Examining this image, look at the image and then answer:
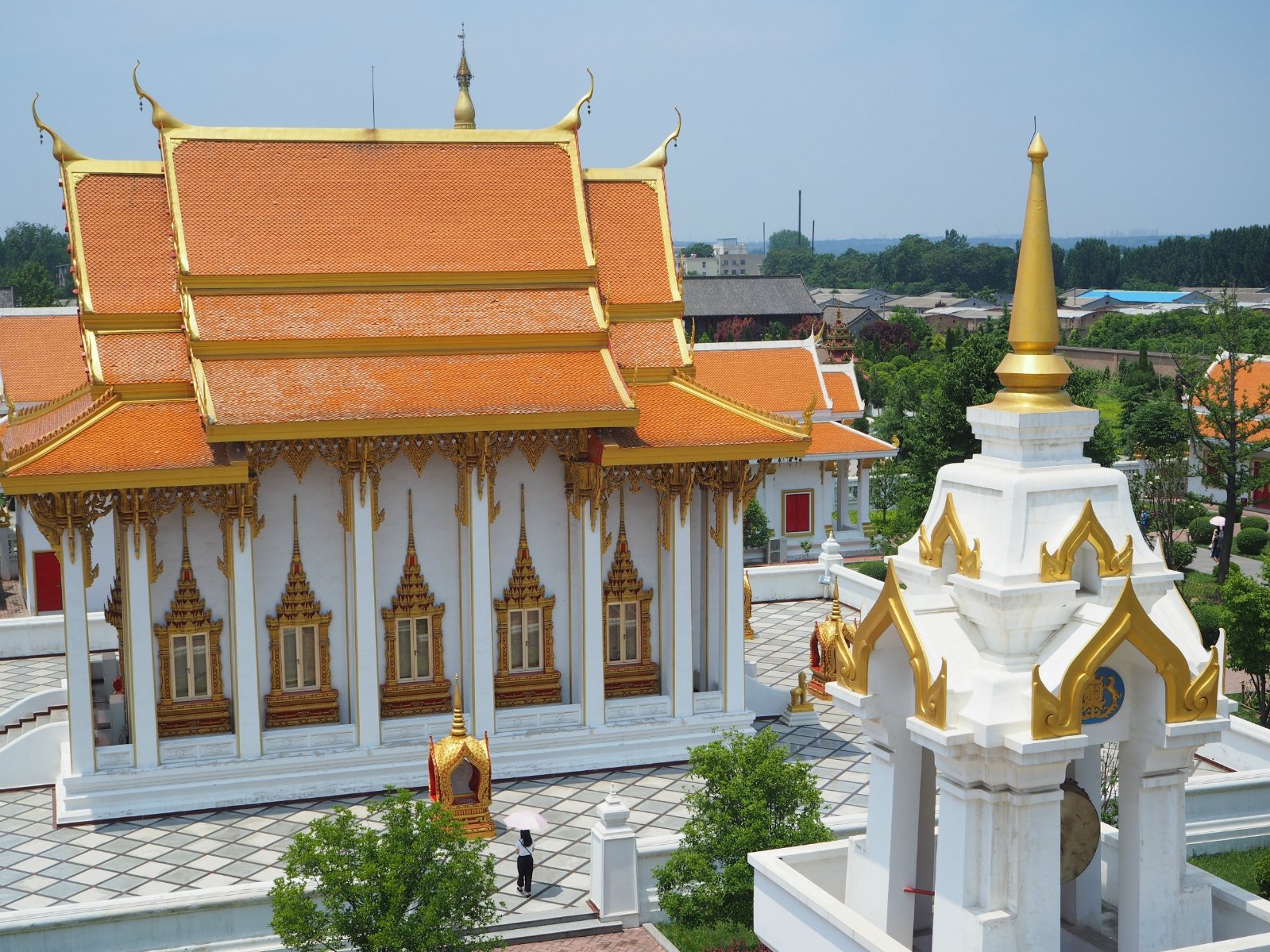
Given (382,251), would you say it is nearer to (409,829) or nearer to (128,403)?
(128,403)

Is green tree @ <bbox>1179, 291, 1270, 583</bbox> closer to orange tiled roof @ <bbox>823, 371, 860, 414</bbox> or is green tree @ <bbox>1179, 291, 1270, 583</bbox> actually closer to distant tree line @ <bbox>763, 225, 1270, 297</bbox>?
orange tiled roof @ <bbox>823, 371, 860, 414</bbox>

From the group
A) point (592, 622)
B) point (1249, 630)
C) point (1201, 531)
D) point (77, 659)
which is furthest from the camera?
point (1201, 531)

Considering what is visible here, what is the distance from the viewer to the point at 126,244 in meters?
19.8

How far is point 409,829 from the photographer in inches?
494

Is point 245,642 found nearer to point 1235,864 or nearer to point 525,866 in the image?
point 525,866

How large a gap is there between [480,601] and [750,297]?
236 feet

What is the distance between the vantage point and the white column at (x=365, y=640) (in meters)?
18.8

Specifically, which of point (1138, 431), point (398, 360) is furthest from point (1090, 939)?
point (1138, 431)

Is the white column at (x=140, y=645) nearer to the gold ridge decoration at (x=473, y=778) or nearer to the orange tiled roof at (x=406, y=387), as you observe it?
the orange tiled roof at (x=406, y=387)

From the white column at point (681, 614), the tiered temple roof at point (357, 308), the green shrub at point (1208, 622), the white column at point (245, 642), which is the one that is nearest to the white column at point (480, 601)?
the tiered temple roof at point (357, 308)

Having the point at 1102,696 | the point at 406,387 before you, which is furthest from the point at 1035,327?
the point at 406,387

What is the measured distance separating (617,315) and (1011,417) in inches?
459

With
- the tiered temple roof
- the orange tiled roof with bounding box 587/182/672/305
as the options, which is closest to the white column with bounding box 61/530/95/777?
the tiered temple roof

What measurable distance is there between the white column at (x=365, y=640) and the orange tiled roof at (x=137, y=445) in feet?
7.16
